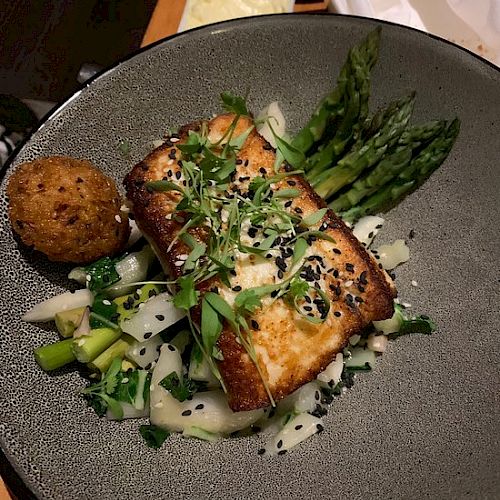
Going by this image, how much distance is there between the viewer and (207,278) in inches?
91.0

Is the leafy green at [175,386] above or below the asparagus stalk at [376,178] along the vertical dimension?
below

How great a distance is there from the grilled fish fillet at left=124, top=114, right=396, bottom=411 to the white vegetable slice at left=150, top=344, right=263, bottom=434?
219 millimetres

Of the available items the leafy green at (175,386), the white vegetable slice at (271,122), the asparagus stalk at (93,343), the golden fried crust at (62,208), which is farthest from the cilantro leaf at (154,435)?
the white vegetable slice at (271,122)

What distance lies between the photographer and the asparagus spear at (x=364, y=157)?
2.95 meters

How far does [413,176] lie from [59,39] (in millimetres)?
2831

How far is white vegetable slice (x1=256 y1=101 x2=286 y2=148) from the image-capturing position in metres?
3.04

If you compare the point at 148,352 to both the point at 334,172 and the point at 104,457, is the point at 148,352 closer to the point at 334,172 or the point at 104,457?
the point at 104,457

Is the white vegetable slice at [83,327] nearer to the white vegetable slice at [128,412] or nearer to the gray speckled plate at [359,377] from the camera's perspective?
the gray speckled plate at [359,377]

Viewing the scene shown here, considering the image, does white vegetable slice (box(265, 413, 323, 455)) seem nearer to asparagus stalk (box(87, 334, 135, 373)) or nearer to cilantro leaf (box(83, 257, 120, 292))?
asparagus stalk (box(87, 334, 135, 373))

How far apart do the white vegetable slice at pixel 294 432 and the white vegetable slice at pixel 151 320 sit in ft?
2.03

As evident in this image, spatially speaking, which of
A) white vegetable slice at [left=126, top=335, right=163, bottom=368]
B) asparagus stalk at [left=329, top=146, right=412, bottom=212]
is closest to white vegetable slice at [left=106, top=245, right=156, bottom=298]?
white vegetable slice at [left=126, top=335, right=163, bottom=368]

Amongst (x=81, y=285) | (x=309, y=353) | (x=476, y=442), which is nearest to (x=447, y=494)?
(x=476, y=442)

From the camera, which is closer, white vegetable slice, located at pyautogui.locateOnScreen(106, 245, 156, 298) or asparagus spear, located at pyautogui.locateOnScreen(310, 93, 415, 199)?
white vegetable slice, located at pyautogui.locateOnScreen(106, 245, 156, 298)

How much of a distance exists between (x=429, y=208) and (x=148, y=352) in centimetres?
150
